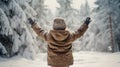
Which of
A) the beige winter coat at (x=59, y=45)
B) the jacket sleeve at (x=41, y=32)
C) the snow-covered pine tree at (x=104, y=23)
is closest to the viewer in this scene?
the beige winter coat at (x=59, y=45)

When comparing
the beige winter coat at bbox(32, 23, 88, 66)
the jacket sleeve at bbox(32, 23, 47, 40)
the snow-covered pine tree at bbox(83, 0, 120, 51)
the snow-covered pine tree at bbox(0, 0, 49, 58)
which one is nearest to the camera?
the beige winter coat at bbox(32, 23, 88, 66)

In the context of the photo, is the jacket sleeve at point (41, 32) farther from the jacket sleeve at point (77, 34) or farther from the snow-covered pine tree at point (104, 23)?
the snow-covered pine tree at point (104, 23)

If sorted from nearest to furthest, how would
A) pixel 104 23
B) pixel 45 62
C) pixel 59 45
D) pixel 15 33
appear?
1. pixel 59 45
2. pixel 45 62
3. pixel 15 33
4. pixel 104 23

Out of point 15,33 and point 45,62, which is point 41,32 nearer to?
point 45,62

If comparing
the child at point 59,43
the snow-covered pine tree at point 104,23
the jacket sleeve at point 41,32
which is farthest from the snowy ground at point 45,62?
the snow-covered pine tree at point 104,23

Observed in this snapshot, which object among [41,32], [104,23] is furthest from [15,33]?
[104,23]

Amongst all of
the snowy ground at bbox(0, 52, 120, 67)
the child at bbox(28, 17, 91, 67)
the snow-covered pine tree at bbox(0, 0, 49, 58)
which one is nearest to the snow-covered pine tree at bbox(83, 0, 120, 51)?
the snowy ground at bbox(0, 52, 120, 67)

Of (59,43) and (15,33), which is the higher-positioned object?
(59,43)

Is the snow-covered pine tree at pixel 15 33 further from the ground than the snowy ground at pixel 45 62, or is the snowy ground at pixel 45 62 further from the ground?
the snow-covered pine tree at pixel 15 33

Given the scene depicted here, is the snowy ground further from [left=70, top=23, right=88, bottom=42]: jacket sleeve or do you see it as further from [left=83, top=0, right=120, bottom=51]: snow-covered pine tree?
[left=83, top=0, right=120, bottom=51]: snow-covered pine tree

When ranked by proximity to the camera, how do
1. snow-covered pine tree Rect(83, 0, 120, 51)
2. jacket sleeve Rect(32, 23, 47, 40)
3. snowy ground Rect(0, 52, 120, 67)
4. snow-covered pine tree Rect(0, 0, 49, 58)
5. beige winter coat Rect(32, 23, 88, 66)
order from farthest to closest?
snow-covered pine tree Rect(83, 0, 120, 51) < snow-covered pine tree Rect(0, 0, 49, 58) < snowy ground Rect(0, 52, 120, 67) < jacket sleeve Rect(32, 23, 47, 40) < beige winter coat Rect(32, 23, 88, 66)

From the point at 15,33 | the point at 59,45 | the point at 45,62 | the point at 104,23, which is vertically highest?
the point at 59,45

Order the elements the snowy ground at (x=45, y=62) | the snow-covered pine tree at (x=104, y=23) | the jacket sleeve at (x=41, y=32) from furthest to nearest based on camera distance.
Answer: the snow-covered pine tree at (x=104, y=23) < the snowy ground at (x=45, y=62) < the jacket sleeve at (x=41, y=32)

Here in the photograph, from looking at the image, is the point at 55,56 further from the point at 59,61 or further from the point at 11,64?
the point at 11,64
